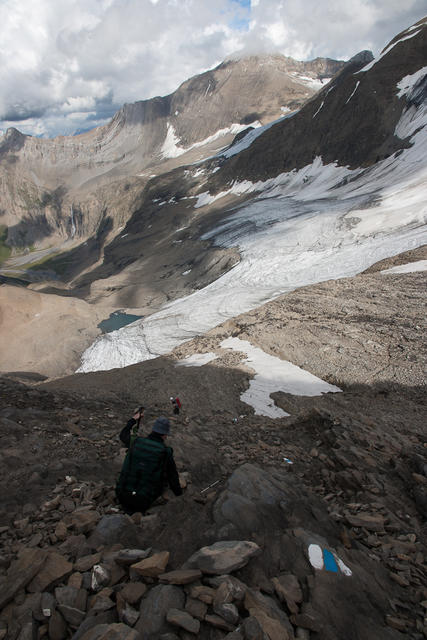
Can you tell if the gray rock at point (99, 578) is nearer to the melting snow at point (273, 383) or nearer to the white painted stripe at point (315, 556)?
the white painted stripe at point (315, 556)

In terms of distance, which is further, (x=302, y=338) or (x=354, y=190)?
(x=354, y=190)

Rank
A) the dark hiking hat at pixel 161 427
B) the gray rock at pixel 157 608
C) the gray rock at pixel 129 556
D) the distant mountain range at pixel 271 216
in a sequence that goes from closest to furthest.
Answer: the gray rock at pixel 157 608 < the gray rock at pixel 129 556 < the dark hiking hat at pixel 161 427 < the distant mountain range at pixel 271 216

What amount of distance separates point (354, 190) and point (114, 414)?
47196 mm

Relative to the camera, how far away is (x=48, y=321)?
137ft

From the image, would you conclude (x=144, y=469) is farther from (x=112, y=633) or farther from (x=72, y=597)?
(x=112, y=633)

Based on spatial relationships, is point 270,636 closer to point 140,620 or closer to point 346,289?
point 140,620

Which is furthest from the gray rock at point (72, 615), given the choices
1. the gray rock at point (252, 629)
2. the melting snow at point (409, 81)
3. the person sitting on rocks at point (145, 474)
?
the melting snow at point (409, 81)

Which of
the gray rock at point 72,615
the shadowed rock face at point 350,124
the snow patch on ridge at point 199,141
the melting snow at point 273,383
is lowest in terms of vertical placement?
the melting snow at point 273,383

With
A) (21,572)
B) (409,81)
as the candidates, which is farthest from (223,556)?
(409,81)

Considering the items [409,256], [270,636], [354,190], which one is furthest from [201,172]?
[270,636]

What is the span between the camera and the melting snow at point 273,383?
39.1 feet

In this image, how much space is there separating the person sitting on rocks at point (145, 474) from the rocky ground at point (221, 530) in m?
0.18

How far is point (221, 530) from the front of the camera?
4176 millimetres

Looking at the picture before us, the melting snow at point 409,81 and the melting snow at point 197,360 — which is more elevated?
Result: the melting snow at point 409,81
